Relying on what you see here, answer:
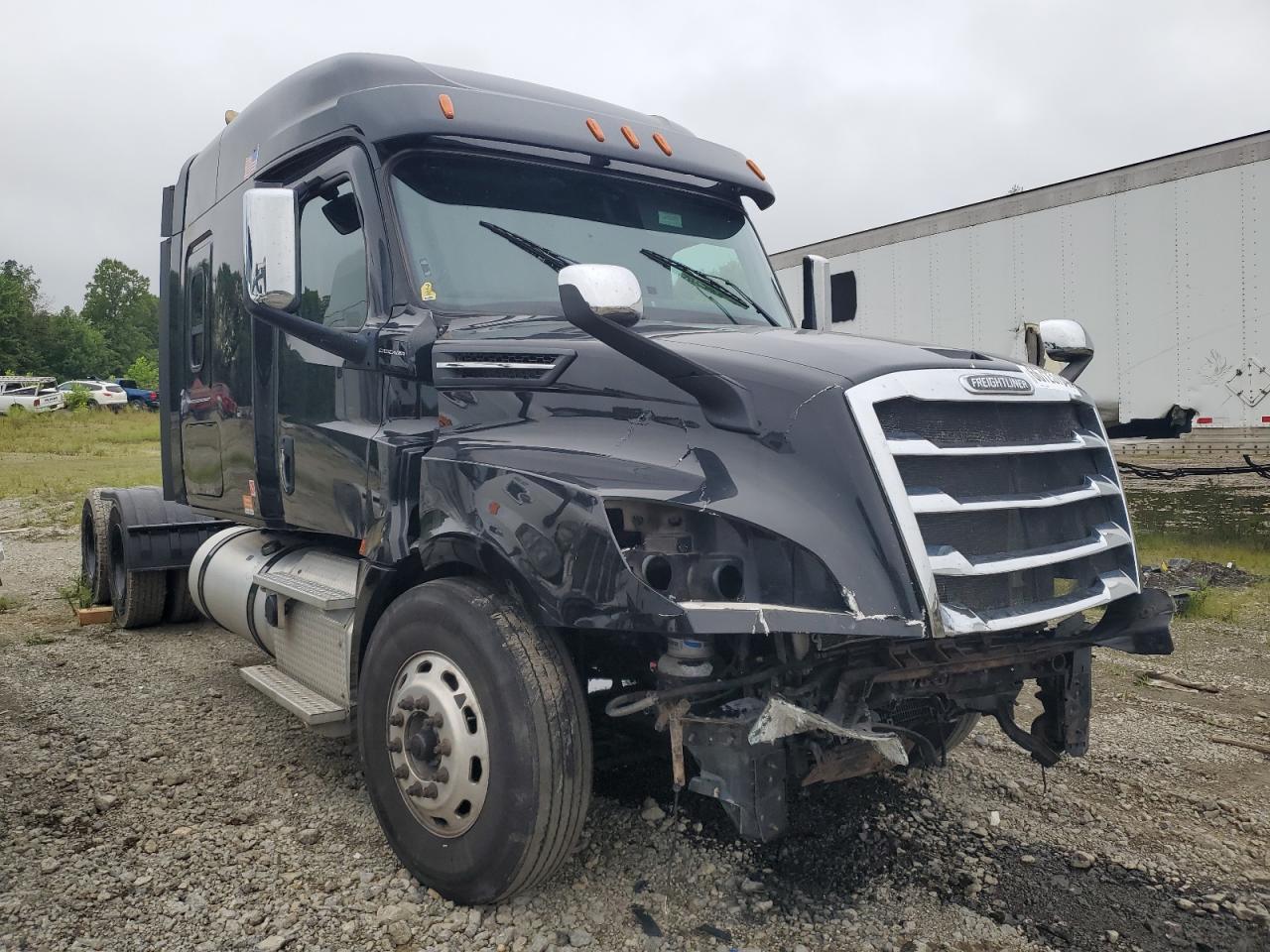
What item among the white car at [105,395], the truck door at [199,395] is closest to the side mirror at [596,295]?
the truck door at [199,395]

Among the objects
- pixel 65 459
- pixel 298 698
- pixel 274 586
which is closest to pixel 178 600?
pixel 274 586

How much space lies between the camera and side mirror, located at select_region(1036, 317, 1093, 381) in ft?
12.8

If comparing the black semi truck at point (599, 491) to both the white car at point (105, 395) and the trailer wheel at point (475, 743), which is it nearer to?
the trailer wheel at point (475, 743)

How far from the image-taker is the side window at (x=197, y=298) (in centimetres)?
561

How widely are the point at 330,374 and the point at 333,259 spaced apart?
477 millimetres

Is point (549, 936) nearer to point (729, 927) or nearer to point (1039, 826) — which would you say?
point (729, 927)

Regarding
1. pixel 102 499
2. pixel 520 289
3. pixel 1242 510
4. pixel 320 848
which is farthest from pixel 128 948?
pixel 1242 510

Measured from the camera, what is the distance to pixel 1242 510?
447 inches

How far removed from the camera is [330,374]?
13.9ft

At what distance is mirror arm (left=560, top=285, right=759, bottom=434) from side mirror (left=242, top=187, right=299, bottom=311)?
1.25 m

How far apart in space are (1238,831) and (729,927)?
2.14m

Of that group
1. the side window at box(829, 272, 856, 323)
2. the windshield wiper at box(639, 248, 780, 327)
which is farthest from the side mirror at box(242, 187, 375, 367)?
the side window at box(829, 272, 856, 323)

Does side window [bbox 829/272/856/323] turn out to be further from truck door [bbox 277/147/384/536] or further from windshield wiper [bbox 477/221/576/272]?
truck door [bbox 277/147/384/536]

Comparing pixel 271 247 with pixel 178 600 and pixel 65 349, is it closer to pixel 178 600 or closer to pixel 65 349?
pixel 178 600
